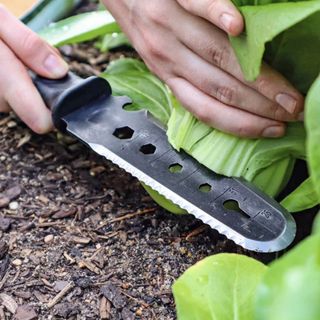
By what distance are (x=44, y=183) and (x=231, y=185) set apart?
417mm

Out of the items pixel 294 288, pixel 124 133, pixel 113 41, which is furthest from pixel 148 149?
pixel 294 288

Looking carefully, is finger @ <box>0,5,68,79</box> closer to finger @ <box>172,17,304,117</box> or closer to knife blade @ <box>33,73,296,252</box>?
knife blade @ <box>33,73,296,252</box>

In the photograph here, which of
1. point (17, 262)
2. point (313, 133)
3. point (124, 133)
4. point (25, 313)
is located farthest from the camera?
point (124, 133)

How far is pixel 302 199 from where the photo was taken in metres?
1.24

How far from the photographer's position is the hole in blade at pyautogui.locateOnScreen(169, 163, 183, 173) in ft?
4.31

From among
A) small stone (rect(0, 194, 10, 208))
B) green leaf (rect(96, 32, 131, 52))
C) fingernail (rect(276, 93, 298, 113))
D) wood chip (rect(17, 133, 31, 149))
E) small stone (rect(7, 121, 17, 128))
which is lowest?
green leaf (rect(96, 32, 131, 52))

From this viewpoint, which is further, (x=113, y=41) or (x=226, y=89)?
(x=113, y=41)

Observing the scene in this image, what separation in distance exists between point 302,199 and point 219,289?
0.29 meters

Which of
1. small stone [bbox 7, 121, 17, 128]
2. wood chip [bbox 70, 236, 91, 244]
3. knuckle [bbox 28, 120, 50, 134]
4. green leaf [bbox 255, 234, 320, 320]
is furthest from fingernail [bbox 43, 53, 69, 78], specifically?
green leaf [bbox 255, 234, 320, 320]

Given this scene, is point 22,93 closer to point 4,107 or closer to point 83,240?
point 4,107

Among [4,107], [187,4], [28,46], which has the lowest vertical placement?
[4,107]

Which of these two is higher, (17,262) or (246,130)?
(246,130)

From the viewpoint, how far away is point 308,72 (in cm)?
122

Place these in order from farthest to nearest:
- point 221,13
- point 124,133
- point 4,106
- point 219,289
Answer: point 4,106
point 124,133
point 221,13
point 219,289
